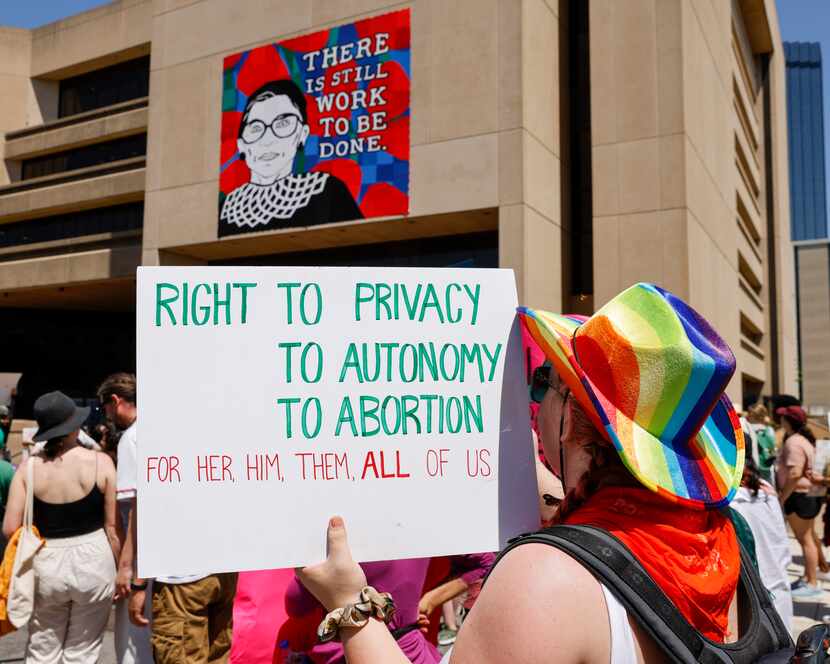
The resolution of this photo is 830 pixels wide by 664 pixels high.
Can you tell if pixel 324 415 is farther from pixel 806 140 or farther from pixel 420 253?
pixel 806 140

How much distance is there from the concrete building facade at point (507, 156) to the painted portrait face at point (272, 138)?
1.28 m

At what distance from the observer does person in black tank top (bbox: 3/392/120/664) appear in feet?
13.8

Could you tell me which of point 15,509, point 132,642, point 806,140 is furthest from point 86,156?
point 806,140

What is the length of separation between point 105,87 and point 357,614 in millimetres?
33032

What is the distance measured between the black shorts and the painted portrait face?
1333cm

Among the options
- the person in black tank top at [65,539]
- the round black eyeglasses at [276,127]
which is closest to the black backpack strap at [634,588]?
the person in black tank top at [65,539]

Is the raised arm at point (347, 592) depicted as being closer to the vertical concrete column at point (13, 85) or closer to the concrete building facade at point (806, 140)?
the vertical concrete column at point (13, 85)

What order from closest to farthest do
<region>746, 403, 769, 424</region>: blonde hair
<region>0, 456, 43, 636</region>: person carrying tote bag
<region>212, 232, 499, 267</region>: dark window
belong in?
<region>0, 456, 43, 636</region>: person carrying tote bag, <region>746, 403, 769, 424</region>: blonde hair, <region>212, 232, 499, 267</region>: dark window

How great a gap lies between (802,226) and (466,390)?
514 feet

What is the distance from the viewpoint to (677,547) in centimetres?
132

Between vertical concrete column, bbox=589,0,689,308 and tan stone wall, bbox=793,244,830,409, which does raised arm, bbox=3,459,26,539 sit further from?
tan stone wall, bbox=793,244,830,409

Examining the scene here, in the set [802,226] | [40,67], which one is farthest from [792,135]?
[40,67]

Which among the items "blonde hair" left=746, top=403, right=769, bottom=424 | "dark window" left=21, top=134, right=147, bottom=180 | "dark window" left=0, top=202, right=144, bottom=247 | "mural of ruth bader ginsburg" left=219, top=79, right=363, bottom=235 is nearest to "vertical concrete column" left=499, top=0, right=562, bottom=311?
"mural of ruth bader ginsburg" left=219, top=79, right=363, bottom=235

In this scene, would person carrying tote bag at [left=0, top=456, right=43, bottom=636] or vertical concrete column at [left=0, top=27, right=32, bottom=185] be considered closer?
person carrying tote bag at [left=0, top=456, right=43, bottom=636]
